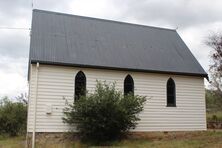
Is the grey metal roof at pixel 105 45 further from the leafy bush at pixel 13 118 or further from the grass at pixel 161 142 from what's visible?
the leafy bush at pixel 13 118

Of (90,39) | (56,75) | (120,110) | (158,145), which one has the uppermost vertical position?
(90,39)

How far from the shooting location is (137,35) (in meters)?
23.3

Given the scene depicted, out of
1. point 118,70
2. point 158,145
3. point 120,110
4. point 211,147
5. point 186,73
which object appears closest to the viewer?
point 211,147

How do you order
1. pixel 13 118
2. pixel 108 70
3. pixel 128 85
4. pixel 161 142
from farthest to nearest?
pixel 13 118 → pixel 128 85 → pixel 108 70 → pixel 161 142

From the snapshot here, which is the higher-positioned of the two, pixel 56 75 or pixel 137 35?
pixel 137 35

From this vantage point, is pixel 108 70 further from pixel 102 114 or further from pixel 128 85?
pixel 102 114

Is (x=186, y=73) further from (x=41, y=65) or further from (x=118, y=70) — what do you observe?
(x=41, y=65)

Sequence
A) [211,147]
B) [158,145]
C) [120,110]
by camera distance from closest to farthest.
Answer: [211,147], [158,145], [120,110]

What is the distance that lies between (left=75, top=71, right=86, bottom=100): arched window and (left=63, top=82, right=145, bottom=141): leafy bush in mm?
964

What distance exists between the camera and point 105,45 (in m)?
20.9

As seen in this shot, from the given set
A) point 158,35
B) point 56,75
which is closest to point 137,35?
point 158,35

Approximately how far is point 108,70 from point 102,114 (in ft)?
11.2

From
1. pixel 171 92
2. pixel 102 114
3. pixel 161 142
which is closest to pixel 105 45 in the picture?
pixel 171 92

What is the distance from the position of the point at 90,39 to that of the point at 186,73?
6514mm
